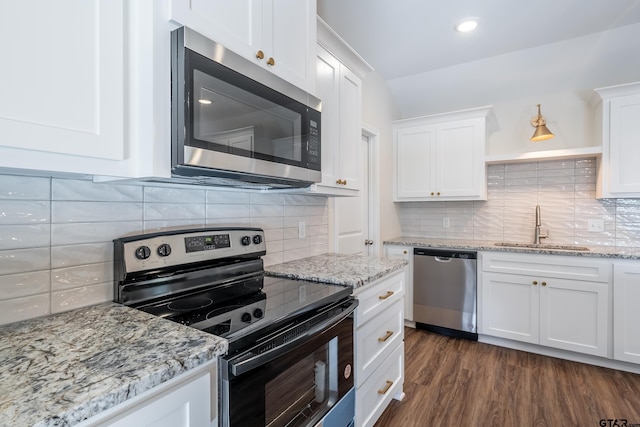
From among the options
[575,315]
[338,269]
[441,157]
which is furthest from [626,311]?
[338,269]

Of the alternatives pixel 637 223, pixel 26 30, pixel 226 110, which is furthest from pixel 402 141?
pixel 26 30

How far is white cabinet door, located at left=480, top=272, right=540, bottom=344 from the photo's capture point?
8.80 feet

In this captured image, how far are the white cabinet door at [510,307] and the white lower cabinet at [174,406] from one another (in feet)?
8.92

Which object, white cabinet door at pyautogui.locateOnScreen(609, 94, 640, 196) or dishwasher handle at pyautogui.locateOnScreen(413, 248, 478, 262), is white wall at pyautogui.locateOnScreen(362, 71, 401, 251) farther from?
white cabinet door at pyautogui.locateOnScreen(609, 94, 640, 196)

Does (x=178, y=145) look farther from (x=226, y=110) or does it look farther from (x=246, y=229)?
(x=246, y=229)

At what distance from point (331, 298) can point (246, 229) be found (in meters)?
0.57

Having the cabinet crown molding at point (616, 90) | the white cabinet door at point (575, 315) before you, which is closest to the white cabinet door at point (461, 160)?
the cabinet crown molding at point (616, 90)

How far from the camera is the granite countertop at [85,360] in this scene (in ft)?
1.76

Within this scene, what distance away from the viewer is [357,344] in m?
1.48

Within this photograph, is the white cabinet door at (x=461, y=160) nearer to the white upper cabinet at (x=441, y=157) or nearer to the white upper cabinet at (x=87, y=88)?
the white upper cabinet at (x=441, y=157)

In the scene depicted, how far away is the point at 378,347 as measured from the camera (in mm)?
1714

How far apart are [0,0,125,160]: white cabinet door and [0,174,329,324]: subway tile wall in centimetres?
32

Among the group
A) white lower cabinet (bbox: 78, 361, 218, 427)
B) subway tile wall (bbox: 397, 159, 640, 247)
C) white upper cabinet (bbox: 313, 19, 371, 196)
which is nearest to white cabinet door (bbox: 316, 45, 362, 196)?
white upper cabinet (bbox: 313, 19, 371, 196)

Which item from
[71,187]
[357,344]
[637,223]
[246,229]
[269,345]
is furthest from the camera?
[637,223]
